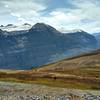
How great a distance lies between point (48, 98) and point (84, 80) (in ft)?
240

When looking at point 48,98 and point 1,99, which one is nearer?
point 1,99

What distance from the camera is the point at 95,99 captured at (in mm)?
65062

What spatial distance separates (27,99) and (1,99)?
4970 mm

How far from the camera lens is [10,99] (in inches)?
2345

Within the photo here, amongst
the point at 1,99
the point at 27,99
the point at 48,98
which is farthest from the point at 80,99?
the point at 1,99

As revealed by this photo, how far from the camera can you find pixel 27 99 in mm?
60688

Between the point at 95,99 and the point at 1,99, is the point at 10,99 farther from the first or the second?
the point at 95,99

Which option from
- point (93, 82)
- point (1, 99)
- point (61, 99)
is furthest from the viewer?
point (93, 82)

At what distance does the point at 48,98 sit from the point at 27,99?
6087 mm

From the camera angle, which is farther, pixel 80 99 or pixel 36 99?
pixel 80 99

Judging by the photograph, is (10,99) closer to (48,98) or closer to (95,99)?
→ (48,98)

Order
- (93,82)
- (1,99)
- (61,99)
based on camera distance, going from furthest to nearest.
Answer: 1. (93,82)
2. (61,99)
3. (1,99)

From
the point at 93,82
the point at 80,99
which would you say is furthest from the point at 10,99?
the point at 93,82

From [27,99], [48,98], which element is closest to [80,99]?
[48,98]
